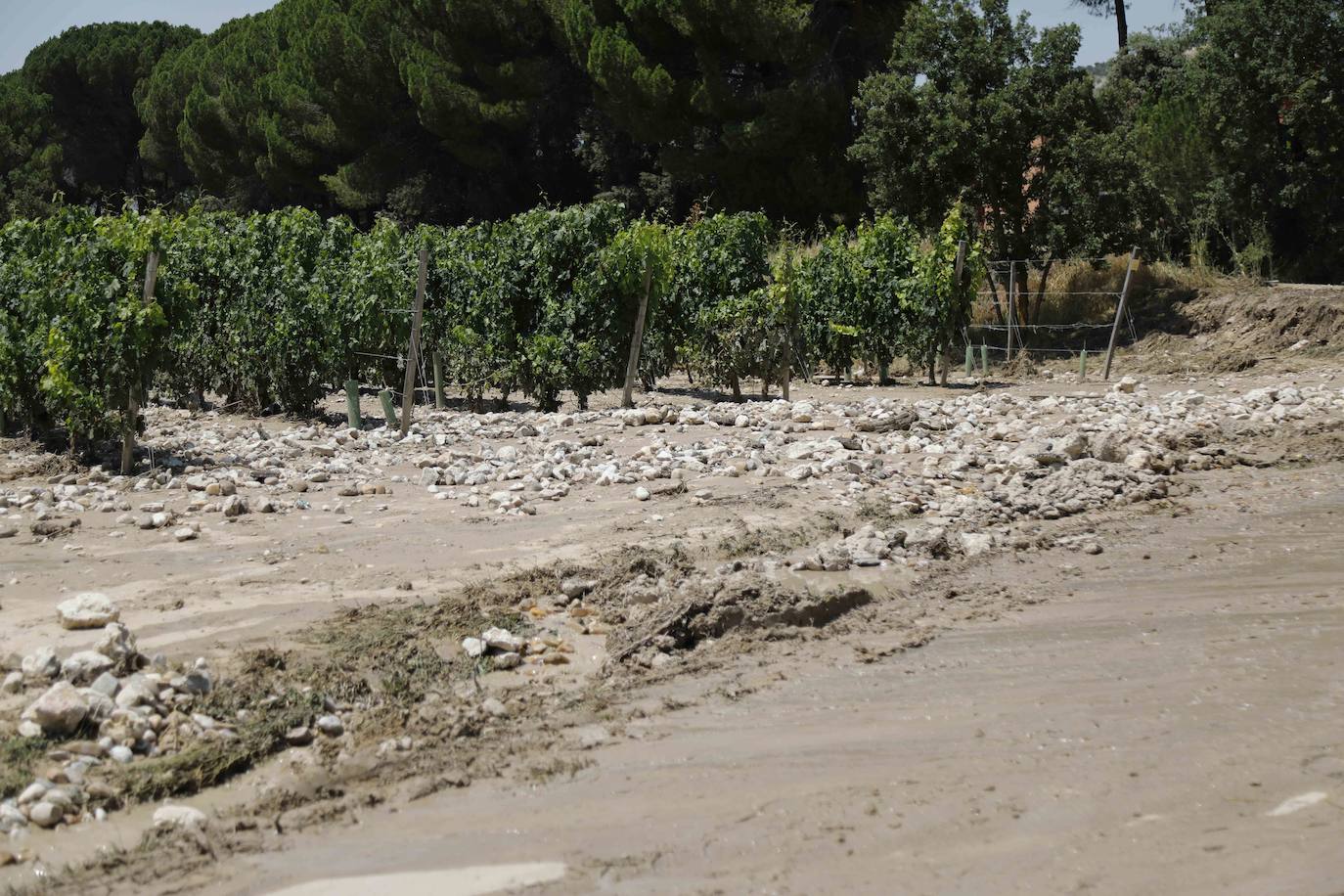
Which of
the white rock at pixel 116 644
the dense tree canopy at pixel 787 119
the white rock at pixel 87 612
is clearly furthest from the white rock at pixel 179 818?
the dense tree canopy at pixel 787 119

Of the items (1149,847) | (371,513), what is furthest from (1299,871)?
(371,513)

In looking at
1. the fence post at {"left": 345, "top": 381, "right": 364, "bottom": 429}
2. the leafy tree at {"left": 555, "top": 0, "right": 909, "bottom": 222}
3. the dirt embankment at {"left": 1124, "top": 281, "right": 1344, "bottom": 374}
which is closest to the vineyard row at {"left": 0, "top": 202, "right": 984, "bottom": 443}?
the fence post at {"left": 345, "top": 381, "right": 364, "bottom": 429}

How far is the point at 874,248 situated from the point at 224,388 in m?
9.55

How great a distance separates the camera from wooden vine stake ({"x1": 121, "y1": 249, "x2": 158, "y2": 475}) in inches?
431

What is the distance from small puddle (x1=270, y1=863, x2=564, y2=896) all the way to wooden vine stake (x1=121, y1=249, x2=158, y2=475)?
7784 mm

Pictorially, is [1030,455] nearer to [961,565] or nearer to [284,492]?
[961,565]

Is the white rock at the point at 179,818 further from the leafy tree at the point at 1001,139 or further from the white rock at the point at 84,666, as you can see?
the leafy tree at the point at 1001,139

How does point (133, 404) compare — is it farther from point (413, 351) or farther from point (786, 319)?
point (786, 319)

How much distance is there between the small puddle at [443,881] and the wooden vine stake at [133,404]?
7784 mm

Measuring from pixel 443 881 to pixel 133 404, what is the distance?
812 cm

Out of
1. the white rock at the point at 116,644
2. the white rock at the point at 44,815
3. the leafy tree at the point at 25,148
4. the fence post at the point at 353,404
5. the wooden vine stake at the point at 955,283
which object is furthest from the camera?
the leafy tree at the point at 25,148

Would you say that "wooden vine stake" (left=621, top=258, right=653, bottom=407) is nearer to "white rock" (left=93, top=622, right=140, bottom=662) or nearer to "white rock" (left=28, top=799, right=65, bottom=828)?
"white rock" (left=93, top=622, right=140, bottom=662)

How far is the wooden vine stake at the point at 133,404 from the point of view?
35.9 ft

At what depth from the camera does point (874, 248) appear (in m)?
19.1
